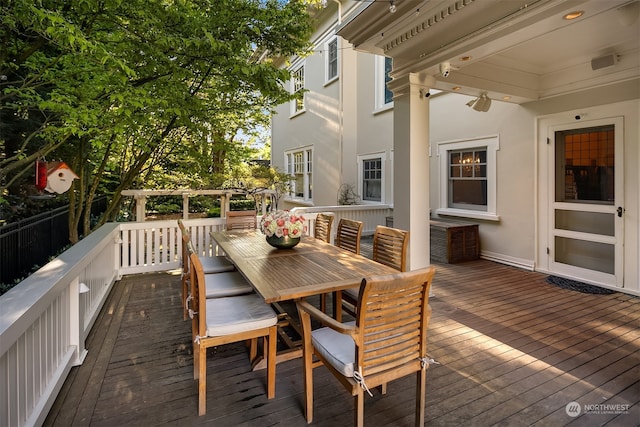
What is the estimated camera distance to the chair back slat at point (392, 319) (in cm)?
153

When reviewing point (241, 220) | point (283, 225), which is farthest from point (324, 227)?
point (241, 220)

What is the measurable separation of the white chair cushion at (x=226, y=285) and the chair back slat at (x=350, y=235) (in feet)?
4.12

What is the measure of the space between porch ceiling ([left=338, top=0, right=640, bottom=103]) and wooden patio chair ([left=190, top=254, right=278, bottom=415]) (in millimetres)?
3011

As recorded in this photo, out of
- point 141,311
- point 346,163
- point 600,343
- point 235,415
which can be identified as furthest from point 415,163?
point 346,163

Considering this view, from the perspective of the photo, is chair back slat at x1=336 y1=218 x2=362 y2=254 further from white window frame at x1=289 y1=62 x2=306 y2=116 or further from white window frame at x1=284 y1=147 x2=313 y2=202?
white window frame at x1=289 y1=62 x2=306 y2=116

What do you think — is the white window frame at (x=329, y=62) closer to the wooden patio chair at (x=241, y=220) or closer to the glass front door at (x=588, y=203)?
the wooden patio chair at (x=241, y=220)

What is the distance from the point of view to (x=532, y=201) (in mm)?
4922

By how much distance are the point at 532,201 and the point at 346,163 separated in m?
4.57

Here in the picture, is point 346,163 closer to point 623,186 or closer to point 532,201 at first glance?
point 532,201

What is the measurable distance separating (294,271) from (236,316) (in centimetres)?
54

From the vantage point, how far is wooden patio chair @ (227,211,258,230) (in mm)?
4852

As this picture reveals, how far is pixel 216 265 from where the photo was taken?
349cm

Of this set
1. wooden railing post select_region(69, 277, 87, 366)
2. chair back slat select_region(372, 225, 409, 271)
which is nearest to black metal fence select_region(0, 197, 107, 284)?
wooden railing post select_region(69, 277, 87, 366)
